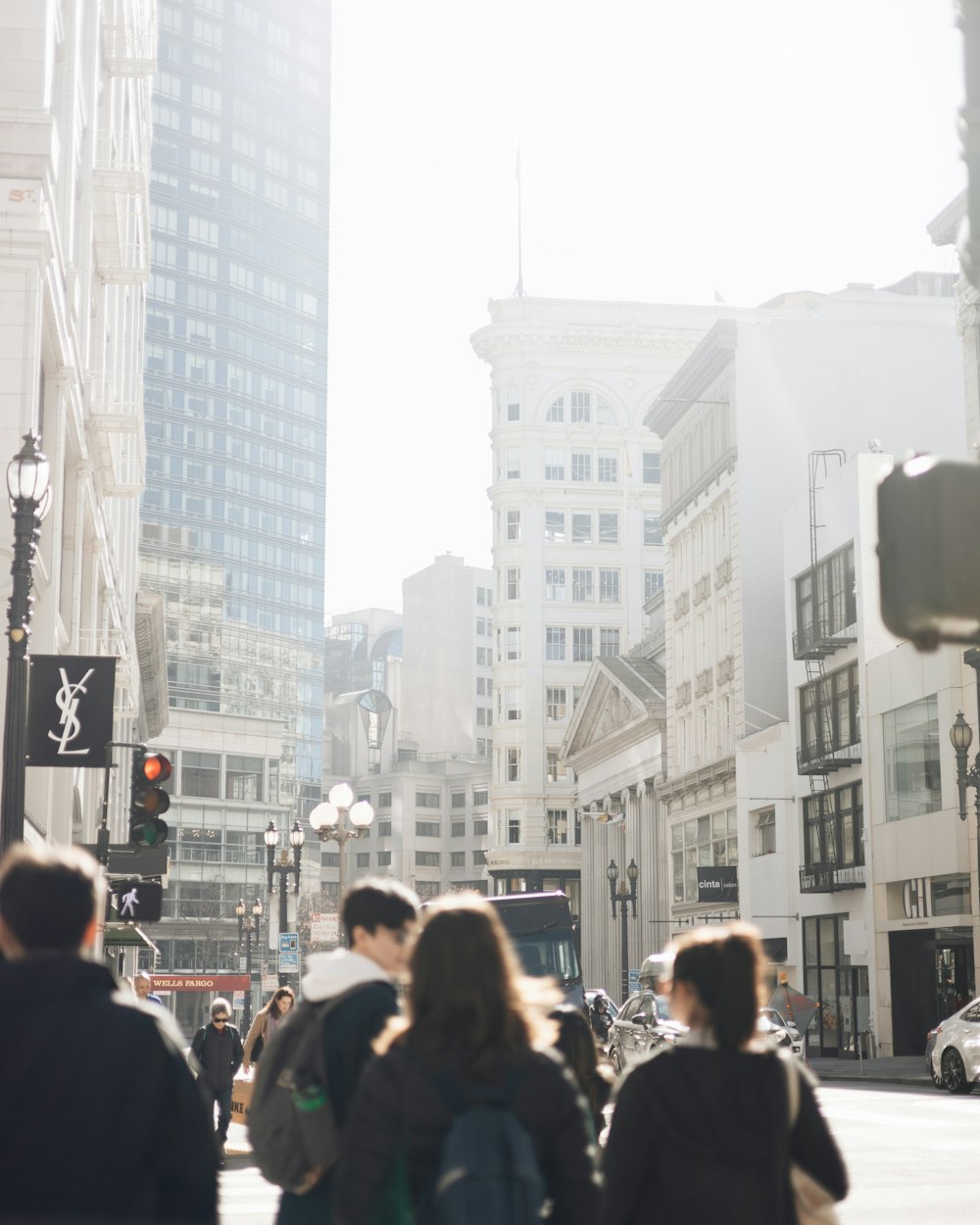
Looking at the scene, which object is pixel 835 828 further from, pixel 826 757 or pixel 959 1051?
pixel 959 1051

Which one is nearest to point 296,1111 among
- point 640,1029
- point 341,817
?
point 640,1029

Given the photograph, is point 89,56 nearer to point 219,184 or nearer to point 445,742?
point 219,184

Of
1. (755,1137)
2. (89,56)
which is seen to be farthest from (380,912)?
(89,56)

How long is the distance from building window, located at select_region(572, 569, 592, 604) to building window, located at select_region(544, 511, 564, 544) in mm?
2378

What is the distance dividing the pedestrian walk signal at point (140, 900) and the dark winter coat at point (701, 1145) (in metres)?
21.7

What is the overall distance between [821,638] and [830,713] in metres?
2.50

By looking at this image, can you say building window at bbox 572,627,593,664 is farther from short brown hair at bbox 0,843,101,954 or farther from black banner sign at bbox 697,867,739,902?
short brown hair at bbox 0,843,101,954

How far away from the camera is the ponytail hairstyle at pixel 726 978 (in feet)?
18.1

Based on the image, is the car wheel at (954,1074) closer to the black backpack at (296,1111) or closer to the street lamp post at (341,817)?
the street lamp post at (341,817)

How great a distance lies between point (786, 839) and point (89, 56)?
116 ft

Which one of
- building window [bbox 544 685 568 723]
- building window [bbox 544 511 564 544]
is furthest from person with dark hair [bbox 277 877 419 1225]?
building window [bbox 544 511 564 544]

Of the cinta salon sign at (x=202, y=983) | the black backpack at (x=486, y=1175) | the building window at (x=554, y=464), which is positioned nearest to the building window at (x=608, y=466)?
the building window at (x=554, y=464)

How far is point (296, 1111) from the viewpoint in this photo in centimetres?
609

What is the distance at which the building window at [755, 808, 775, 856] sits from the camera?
62562mm
